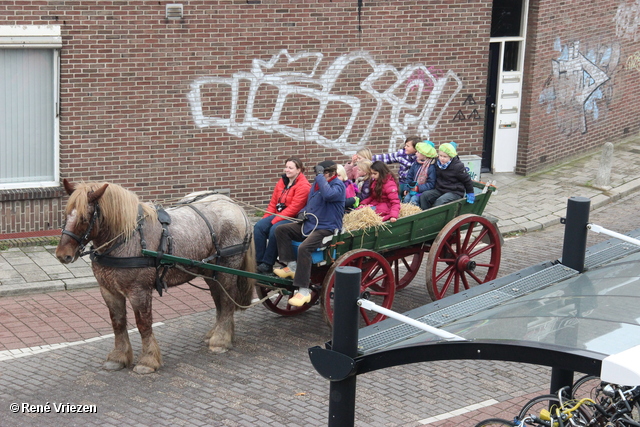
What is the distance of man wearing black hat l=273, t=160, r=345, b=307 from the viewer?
29.5 ft

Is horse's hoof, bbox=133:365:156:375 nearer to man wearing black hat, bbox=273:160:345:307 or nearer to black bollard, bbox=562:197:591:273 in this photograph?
man wearing black hat, bbox=273:160:345:307

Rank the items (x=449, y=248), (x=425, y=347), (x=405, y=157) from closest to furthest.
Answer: (x=425, y=347) → (x=449, y=248) → (x=405, y=157)

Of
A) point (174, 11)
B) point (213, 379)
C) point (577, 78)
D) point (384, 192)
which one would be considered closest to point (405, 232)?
point (384, 192)

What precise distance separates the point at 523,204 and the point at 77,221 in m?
9.12

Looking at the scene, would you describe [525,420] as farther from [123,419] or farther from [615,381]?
[123,419]

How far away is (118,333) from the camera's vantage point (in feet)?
27.7

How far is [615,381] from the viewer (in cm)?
439

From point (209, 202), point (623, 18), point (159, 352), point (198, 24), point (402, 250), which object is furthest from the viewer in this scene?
point (623, 18)

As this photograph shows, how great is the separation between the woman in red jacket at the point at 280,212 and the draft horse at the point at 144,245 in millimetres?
297

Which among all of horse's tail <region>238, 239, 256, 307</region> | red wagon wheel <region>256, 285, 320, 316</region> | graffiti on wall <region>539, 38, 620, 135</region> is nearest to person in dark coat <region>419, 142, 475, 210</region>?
red wagon wheel <region>256, 285, 320, 316</region>

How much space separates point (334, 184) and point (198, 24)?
15.4 feet

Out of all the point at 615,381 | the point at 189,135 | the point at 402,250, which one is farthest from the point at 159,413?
the point at 189,135

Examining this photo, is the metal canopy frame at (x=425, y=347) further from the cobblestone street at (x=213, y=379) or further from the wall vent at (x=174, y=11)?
the wall vent at (x=174, y=11)

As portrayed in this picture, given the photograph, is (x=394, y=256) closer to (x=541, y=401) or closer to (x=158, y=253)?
(x=158, y=253)
